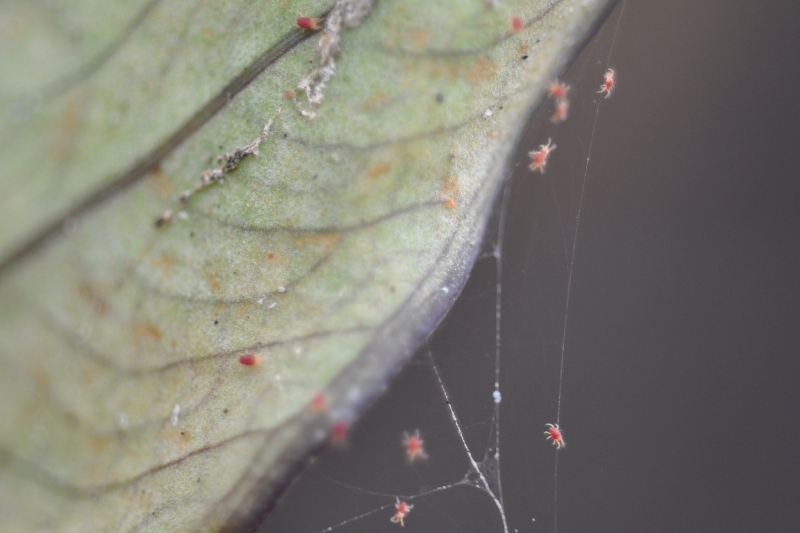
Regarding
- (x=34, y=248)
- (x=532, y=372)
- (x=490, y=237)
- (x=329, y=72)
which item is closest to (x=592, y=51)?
(x=490, y=237)

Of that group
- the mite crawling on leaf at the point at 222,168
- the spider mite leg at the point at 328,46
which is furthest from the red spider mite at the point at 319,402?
the spider mite leg at the point at 328,46

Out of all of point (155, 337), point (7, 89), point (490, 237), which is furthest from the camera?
point (490, 237)

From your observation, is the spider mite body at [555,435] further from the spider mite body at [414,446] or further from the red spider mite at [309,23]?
the red spider mite at [309,23]

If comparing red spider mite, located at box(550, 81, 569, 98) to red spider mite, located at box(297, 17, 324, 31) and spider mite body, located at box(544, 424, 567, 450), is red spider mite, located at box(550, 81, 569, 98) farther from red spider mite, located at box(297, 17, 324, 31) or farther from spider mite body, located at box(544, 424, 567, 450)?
spider mite body, located at box(544, 424, 567, 450)

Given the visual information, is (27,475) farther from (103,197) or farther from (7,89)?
(7,89)

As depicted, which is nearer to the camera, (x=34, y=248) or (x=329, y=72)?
(x=34, y=248)

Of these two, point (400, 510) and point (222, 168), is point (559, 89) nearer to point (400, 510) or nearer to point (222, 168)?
point (222, 168)

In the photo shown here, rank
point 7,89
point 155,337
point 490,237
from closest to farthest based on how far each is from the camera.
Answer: point 7,89, point 155,337, point 490,237

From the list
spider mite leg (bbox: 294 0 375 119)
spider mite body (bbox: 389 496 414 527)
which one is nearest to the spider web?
spider mite body (bbox: 389 496 414 527)
